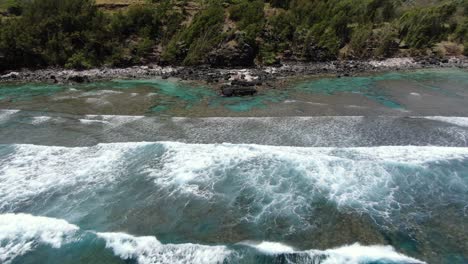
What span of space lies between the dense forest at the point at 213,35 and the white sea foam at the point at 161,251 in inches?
1624

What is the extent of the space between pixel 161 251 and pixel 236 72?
3760 centimetres

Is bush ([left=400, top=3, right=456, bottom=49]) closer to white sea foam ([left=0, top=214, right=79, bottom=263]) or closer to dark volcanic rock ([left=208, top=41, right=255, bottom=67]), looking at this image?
dark volcanic rock ([left=208, top=41, right=255, bottom=67])

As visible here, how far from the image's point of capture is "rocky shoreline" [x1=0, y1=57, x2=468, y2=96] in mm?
44812

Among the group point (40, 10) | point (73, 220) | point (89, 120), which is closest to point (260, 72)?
point (89, 120)

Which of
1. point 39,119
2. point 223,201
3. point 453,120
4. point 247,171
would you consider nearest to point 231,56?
point 39,119

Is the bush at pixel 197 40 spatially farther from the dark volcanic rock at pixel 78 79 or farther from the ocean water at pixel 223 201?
the ocean water at pixel 223 201

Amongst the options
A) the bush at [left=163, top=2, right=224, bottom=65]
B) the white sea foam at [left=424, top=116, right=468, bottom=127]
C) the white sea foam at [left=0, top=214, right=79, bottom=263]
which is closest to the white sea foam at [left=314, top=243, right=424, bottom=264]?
the white sea foam at [left=0, top=214, right=79, bottom=263]

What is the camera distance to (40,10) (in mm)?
57250

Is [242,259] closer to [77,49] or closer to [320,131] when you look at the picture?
[320,131]

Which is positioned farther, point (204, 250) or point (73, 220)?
point (73, 220)

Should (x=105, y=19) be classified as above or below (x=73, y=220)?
above

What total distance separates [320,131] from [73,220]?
19868 mm

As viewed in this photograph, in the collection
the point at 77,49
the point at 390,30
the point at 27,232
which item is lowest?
the point at 27,232

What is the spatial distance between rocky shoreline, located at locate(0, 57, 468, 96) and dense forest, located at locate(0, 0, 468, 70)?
2941 millimetres
